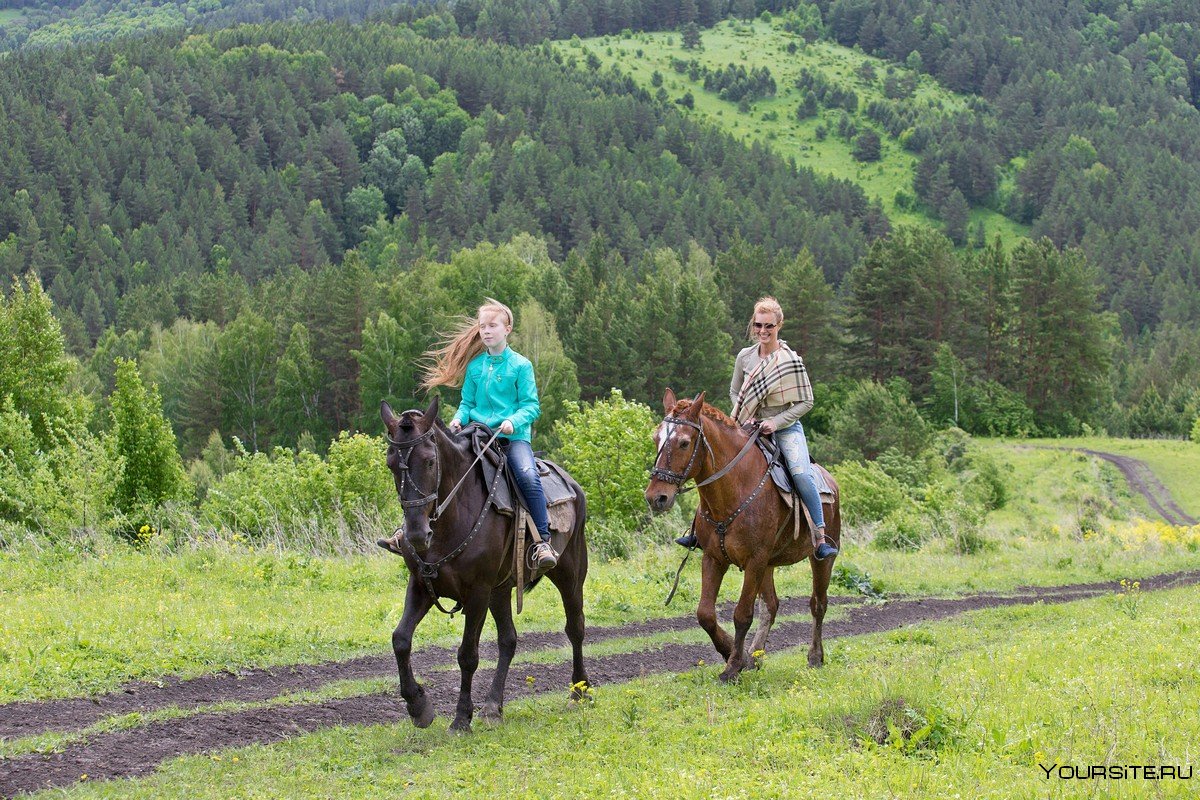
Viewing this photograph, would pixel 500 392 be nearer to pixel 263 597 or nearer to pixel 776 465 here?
pixel 776 465

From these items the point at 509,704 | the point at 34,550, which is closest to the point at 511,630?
the point at 509,704

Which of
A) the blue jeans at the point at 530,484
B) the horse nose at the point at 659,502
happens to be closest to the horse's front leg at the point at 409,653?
the blue jeans at the point at 530,484

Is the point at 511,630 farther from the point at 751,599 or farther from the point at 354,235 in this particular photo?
the point at 354,235

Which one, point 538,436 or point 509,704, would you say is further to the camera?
point 538,436

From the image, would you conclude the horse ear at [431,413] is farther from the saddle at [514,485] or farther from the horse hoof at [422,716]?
the horse hoof at [422,716]

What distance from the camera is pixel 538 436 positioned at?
225 ft

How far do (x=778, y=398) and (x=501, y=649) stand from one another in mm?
4220

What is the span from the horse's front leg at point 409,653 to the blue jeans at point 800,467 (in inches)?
179

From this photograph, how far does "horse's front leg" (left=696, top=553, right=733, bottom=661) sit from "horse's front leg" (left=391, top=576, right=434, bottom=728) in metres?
3.05

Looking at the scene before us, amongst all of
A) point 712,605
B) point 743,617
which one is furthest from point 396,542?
point 743,617

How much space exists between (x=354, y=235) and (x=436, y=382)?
191786 mm

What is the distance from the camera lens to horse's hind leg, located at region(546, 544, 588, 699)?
11039mm

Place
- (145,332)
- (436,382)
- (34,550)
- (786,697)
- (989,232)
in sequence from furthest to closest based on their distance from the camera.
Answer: (989,232) → (145,332) → (34,550) → (436,382) → (786,697)

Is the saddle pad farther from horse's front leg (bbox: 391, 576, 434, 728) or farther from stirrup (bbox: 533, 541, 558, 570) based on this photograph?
horse's front leg (bbox: 391, 576, 434, 728)
